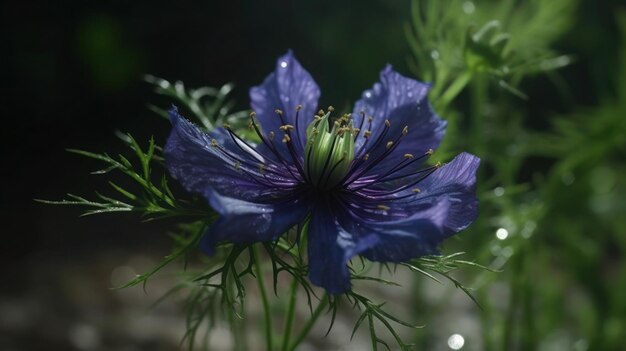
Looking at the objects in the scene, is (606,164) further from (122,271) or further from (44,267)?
(44,267)

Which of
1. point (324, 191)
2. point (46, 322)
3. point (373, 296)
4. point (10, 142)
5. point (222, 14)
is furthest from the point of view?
point (222, 14)

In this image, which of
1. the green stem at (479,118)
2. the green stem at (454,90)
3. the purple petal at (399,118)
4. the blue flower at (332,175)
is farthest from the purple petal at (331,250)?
the green stem at (479,118)

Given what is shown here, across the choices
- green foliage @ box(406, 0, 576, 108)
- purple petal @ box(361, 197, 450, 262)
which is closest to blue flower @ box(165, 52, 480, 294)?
purple petal @ box(361, 197, 450, 262)

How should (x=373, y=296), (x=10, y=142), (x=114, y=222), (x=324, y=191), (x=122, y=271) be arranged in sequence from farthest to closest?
(x=10, y=142) < (x=114, y=222) < (x=122, y=271) < (x=373, y=296) < (x=324, y=191)

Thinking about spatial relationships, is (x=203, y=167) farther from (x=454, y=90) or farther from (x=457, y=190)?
(x=454, y=90)

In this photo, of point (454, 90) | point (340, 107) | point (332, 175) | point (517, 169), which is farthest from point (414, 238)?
point (340, 107)

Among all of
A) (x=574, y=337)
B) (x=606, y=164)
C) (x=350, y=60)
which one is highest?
(x=350, y=60)

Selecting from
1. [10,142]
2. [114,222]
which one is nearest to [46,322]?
[114,222]
